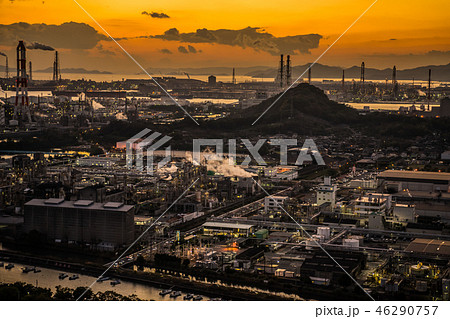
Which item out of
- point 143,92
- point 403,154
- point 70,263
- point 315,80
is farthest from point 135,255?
point 315,80

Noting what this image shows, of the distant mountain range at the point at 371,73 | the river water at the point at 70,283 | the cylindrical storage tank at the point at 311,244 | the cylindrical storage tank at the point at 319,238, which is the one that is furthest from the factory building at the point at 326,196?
the distant mountain range at the point at 371,73

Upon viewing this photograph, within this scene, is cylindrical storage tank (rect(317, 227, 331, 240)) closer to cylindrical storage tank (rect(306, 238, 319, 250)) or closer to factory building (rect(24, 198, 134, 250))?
cylindrical storage tank (rect(306, 238, 319, 250))

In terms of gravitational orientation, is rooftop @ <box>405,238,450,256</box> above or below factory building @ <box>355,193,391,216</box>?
below

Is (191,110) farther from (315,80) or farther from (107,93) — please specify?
(315,80)

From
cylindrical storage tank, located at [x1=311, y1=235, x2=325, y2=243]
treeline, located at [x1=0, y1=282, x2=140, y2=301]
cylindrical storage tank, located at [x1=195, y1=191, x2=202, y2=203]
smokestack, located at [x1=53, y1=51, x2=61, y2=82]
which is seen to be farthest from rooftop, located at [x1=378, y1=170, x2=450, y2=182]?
smokestack, located at [x1=53, y1=51, x2=61, y2=82]

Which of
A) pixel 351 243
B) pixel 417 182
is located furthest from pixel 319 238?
pixel 417 182

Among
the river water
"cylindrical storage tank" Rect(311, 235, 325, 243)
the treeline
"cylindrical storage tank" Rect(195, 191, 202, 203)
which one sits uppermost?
"cylindrical storage tank" Rect(195, 191, 202, 203)
